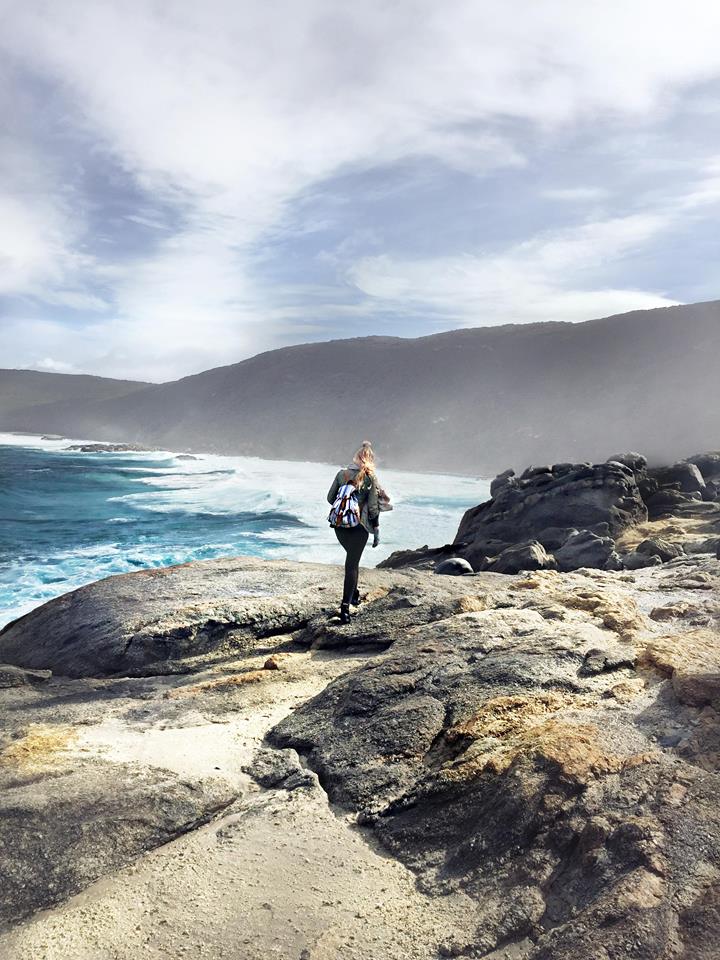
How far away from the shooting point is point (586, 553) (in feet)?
38.1

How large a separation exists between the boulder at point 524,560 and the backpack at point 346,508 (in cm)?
547

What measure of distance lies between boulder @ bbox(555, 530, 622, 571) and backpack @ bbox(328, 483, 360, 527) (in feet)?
19.5

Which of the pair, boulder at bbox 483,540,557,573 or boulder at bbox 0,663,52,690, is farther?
boulder at bbox 483,540,557,573

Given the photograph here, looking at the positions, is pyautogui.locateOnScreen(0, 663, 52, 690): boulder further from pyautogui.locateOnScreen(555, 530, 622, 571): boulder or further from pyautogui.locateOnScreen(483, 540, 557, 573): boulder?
pyautogui.locateOnScreen(555, 530, 622, 571): boulder

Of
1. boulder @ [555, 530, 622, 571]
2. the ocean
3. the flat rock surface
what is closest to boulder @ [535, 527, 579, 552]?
boulder @ [555, 530, 622, 571]

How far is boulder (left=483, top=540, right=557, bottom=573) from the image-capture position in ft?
37.0

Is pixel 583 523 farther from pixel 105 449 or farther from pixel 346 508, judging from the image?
pixel 105 449

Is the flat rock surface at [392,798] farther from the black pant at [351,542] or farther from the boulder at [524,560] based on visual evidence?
the boulder at [524,560]

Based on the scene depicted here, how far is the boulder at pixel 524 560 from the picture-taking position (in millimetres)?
11266

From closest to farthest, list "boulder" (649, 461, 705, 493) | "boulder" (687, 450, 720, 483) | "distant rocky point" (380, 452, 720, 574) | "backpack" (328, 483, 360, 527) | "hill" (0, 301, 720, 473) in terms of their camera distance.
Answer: "backpack" (328, 483, 360, 527) → "distant rocky point" (380, 452, 720, 574) → "boulder" (649, 461, 705, 493) → "boulder" (687, 450, 720, 483) → "hill" (0, 301, 720, 473)

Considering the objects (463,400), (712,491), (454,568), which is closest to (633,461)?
(712,491)

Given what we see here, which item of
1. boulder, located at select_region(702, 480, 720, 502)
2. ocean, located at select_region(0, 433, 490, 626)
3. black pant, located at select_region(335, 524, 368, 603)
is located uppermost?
boulder, located at select_region(702, 480, 720, 502)

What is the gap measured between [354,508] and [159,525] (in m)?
19.3

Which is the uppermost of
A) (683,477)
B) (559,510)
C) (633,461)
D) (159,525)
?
(633,461)
